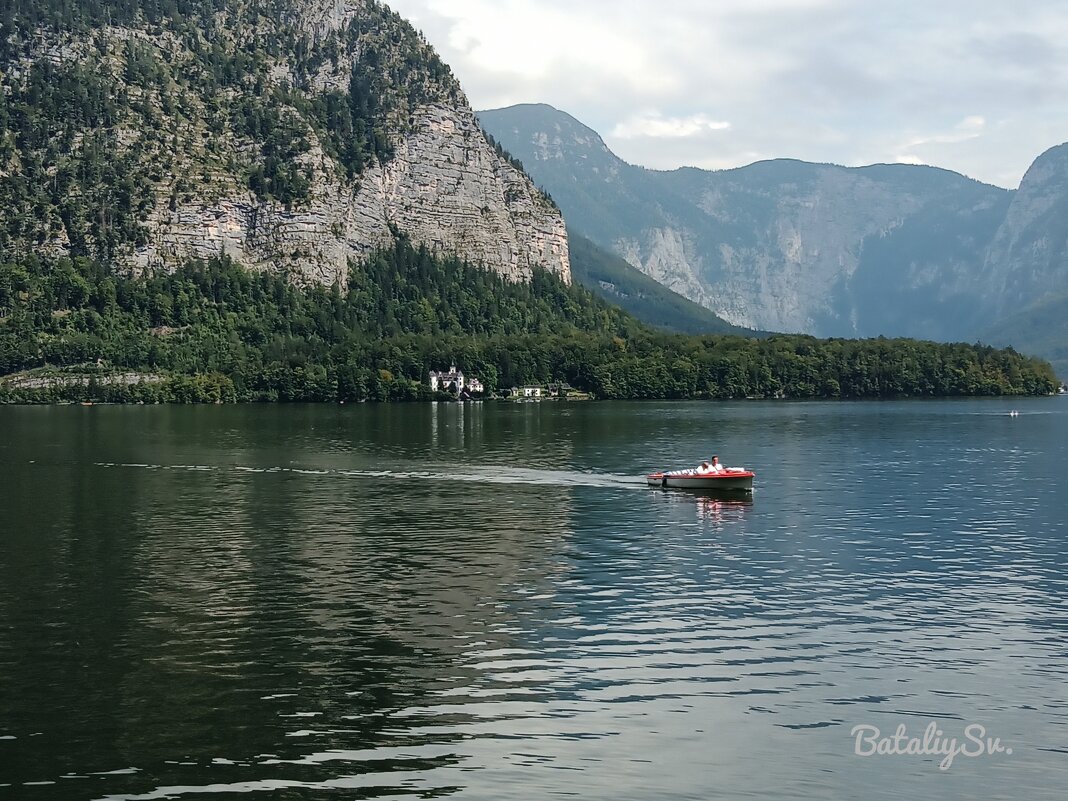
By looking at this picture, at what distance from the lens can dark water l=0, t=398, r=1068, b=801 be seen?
3844cm

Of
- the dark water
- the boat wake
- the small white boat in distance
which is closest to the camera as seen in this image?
the dark water

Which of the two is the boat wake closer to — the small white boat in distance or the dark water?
the small white boat in distance

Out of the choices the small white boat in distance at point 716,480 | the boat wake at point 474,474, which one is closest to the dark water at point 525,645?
the small white boat in distance at point 716,480

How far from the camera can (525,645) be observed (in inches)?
2093

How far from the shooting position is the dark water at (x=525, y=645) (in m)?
38.4

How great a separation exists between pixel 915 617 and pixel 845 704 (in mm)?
16724

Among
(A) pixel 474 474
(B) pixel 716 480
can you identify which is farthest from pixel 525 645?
(A) pixel 474 474

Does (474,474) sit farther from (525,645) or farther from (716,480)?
(525,645)

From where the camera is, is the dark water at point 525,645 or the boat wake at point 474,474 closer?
the dark water at point 525,645

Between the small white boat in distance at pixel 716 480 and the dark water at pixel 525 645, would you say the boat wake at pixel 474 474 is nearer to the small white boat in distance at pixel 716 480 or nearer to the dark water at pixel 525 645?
the small white boat in distance at pixel 716 480

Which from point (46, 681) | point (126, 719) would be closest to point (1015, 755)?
point (126, 719)

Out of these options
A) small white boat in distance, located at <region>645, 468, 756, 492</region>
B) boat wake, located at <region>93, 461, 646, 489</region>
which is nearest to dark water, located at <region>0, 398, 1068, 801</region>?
small white boat in distance, located at <region>645, 468, 756, 492</region>

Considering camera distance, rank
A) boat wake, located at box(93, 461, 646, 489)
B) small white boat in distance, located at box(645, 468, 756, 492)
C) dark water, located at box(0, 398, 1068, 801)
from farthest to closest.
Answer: boat wake, located at box(93, 461, 646, 489)
small white boat in distance, located at box(645, 468, 756, 492)
dark water, located at box(0, 398, 1068, 801)

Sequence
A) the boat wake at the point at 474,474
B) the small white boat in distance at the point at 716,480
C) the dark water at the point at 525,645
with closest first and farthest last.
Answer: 1. the dark water at the point at 525,645
2. the small white boat in distance at the point at 716,480
3. the boat wake at the point at 474,474
